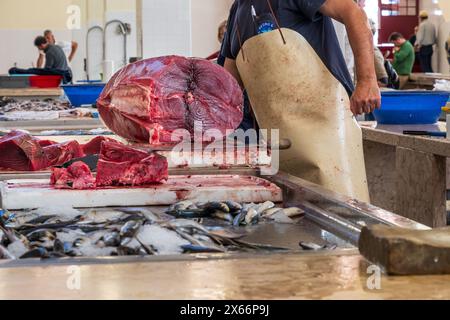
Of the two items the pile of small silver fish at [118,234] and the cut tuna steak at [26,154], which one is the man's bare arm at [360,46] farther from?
the pile of small silver fish at [118,234]

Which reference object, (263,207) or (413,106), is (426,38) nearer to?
(413,106)

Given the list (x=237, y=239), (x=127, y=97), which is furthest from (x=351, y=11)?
(x=237, y=239)

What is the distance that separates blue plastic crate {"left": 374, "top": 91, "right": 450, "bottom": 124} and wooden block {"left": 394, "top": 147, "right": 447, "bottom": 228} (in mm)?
538

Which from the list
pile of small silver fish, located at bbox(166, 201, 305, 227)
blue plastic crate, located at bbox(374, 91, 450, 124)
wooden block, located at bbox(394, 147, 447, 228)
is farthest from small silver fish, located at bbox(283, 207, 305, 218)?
blue plastic crate, located at bbox(374, 91, 450, 124)

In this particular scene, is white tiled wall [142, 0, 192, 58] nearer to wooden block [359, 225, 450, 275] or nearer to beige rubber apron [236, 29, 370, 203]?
beige rubber apron [236, 29, 370, 203]

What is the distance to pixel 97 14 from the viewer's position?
42.5ft

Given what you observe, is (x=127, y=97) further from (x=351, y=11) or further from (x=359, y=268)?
(x=359, y=268)

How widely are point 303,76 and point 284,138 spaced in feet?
0.88

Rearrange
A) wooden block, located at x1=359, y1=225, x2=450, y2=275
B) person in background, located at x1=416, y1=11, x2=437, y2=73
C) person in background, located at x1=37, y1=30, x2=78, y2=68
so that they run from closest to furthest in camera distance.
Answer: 1. wooden block, located at x1=359, y1=225, x2=450, y2=275
2. person in background, located at x1=37, y1=30, x2=78, y2=68
3. person in background, located at x1=416, y1=11, x2=437, y2=73

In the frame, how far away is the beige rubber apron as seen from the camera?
12.0ft

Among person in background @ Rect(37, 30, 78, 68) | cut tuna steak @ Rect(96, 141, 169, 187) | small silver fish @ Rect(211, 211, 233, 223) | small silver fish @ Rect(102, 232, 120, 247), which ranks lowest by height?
small silver fish @ Rect(211, 211, 233, 223)

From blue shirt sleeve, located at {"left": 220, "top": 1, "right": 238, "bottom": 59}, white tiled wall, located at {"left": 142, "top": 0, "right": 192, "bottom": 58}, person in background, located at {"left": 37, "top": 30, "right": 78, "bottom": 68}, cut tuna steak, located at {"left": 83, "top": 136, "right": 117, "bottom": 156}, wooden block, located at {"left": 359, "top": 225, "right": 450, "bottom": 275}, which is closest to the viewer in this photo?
wooden block, located at {"left": 359, "top": 225, "right": 450, "bottom": 275}

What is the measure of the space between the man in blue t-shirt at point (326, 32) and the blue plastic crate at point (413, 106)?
5.00ft
